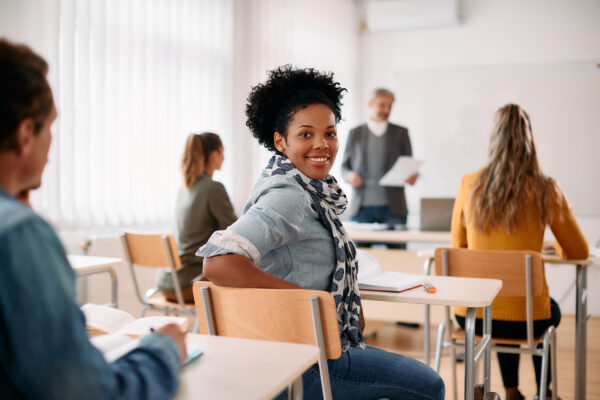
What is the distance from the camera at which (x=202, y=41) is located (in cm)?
412

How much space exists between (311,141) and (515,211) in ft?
3.67

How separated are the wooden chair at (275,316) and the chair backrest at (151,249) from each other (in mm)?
1458

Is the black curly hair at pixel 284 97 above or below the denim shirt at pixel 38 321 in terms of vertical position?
above

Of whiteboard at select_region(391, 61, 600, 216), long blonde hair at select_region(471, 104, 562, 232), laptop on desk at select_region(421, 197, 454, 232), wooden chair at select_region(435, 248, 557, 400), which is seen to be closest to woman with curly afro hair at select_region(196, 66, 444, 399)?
wooden chair at select_region(435, 248, 557, 400)

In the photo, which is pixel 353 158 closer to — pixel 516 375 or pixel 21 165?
pixel 516 375

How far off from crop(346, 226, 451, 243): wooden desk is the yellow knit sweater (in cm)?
75

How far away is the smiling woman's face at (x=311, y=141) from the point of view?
5.15ft

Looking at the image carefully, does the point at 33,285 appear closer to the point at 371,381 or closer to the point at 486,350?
the point at 371,381

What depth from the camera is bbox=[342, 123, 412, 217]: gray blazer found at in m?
4.51

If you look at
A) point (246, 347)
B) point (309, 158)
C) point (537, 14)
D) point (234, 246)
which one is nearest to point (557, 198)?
point (309, 158)

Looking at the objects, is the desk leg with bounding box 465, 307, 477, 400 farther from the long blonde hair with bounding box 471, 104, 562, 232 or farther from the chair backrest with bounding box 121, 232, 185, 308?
the chair backrest with bounding box 121, 232, 185, 308

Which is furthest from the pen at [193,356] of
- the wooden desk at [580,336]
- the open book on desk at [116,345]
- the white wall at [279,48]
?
the white wall at [279,48]

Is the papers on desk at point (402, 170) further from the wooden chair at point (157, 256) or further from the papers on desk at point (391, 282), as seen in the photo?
the papers on desk at point (391, 282)

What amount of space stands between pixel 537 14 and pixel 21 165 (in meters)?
5.20
